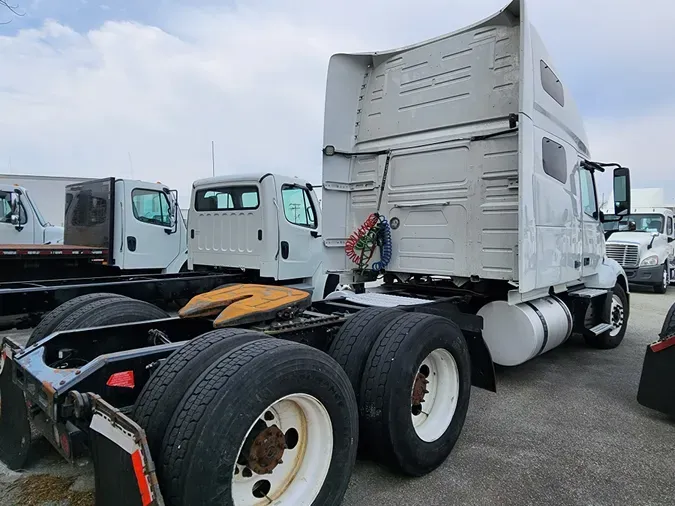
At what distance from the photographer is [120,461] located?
178 centimetres

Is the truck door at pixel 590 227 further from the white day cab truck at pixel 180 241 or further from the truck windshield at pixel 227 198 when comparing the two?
the truck windshield at pixel 227 198

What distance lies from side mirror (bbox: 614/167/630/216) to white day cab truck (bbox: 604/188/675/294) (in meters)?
7.31

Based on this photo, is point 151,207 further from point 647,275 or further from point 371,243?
point 647,275

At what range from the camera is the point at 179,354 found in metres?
2.29

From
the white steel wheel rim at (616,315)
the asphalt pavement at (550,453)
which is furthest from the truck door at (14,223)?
the white steel wheel rim at (616,315)

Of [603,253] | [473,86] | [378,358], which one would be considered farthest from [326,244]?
[603,253]

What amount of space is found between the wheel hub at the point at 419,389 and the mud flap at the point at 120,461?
72.2 inches

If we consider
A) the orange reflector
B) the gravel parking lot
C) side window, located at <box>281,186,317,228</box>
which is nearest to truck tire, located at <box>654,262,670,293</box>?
the gravel parking lot

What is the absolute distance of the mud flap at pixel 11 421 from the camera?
263cm

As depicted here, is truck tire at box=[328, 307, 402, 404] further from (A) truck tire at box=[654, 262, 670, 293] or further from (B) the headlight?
(A) truck tire at box=[654, 262, 670, 293]

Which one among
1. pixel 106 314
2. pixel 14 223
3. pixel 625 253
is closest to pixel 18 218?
pixel 14 223

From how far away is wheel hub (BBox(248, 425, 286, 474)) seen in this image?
6.91 ft

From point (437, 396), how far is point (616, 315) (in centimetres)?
452

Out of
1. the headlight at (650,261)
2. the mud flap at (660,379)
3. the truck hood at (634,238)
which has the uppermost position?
the truck hood at (634,238)
